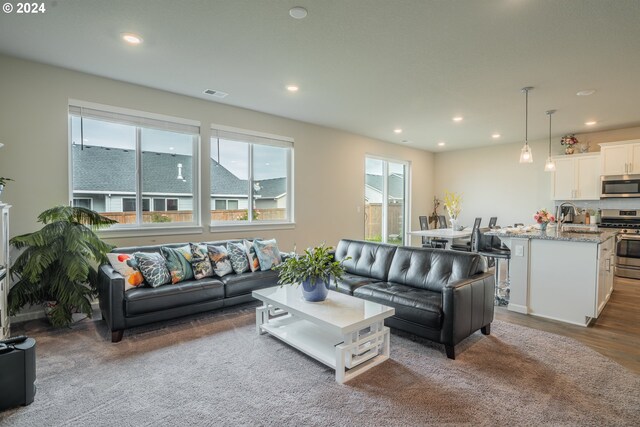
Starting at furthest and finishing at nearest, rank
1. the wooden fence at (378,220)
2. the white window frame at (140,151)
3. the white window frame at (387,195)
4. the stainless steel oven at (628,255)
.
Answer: the white window frame at (387,195)
the wooden fence at (378,220)
the stainless steel oven at (628,255)
the white window frame at (140,151)

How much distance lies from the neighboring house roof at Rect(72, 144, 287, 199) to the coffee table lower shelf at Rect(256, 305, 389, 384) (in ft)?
8.15

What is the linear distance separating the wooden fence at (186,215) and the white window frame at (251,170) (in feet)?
0.28

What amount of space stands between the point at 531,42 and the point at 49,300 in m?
5.39

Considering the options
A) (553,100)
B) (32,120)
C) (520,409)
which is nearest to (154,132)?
(32,120)

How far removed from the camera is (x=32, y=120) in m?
3.54

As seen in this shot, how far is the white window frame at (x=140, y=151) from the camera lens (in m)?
3.91

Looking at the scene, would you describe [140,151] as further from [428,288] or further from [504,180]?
[504,180]

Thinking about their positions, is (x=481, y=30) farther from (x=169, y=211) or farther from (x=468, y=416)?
(x=169, y=211)

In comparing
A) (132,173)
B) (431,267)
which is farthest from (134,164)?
(431,267)

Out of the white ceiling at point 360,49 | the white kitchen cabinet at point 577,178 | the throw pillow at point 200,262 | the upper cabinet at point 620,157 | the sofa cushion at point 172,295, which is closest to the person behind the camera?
the white ceiling at point 360,49

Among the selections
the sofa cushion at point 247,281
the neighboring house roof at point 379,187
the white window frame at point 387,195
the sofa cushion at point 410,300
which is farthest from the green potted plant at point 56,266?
the neighboring house roof at point 379,187

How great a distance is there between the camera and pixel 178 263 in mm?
3709

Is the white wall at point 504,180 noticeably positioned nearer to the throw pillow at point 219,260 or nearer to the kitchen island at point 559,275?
the kitchen island at point 559,275

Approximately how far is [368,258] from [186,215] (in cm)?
270
